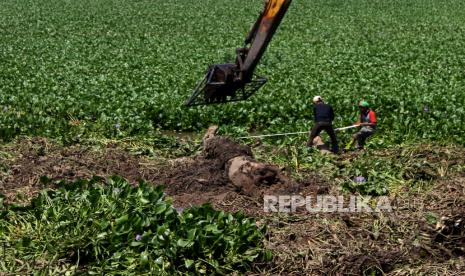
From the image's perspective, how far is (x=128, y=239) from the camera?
6078mm

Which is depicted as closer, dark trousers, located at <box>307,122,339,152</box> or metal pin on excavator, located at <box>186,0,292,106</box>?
metal pin on excavator, located at <box>186,0,292,106</box>

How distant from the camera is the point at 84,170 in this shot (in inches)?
365

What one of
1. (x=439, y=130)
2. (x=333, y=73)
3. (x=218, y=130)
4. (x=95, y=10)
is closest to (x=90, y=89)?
(x=218, y=130)

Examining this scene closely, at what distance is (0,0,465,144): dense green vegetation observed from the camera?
1366 centimetres

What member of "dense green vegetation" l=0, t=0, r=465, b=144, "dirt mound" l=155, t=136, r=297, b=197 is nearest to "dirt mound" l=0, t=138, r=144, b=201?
"dirt mound" l=155, t=136, r=297, b=197

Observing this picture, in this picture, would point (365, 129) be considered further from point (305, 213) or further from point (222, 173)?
point (305, 213)

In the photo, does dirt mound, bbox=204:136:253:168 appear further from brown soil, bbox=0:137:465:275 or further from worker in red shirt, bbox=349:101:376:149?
worker in red shirt, bbox=349:101:376:149

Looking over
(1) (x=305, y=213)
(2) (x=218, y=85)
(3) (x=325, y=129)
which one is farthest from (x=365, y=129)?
(1) (x=305, y=213)

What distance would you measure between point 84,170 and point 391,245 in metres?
4.54

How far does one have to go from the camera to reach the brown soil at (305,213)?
244 inches

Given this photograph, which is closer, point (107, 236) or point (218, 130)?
point (107, 236)

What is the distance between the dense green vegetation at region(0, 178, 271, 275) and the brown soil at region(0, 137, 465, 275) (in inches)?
16.9

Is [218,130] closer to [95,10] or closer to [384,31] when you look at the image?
[384,31]

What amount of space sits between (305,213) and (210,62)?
14581mm
